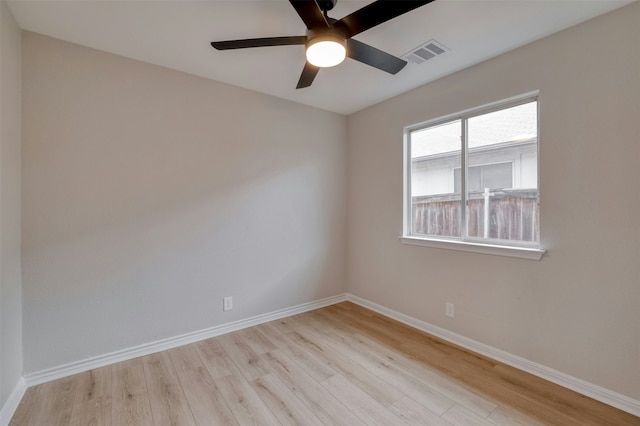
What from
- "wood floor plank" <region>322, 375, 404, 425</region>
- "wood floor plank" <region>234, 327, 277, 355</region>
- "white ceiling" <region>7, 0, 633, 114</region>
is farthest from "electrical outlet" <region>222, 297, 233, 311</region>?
"white ceiling" <region>7, 0, 633, 114</region>

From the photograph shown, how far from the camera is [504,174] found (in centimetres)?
231

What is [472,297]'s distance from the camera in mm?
2447

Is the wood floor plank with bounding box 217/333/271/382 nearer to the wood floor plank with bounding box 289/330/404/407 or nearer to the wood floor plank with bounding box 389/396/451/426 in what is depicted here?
the wood floor plank with bounding box 289/330/404/407

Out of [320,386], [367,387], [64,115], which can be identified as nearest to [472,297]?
[367,387]

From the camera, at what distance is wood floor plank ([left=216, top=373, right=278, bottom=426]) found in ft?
5.47

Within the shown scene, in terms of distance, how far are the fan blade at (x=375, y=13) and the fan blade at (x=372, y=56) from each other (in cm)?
11

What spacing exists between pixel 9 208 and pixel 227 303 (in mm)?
1732

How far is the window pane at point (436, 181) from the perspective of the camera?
2.71m

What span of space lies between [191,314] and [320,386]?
139cm

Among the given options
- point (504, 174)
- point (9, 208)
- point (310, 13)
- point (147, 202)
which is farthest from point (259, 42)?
point (504, 174)

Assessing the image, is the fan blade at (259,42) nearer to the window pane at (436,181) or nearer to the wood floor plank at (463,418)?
the window pane at (436,181)

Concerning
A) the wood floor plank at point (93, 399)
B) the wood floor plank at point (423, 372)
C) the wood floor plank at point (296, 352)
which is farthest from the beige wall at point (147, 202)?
the wood floor plank at point (423, 372)

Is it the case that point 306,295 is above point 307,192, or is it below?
below

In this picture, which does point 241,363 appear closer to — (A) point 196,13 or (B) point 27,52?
(A) point 196,13
